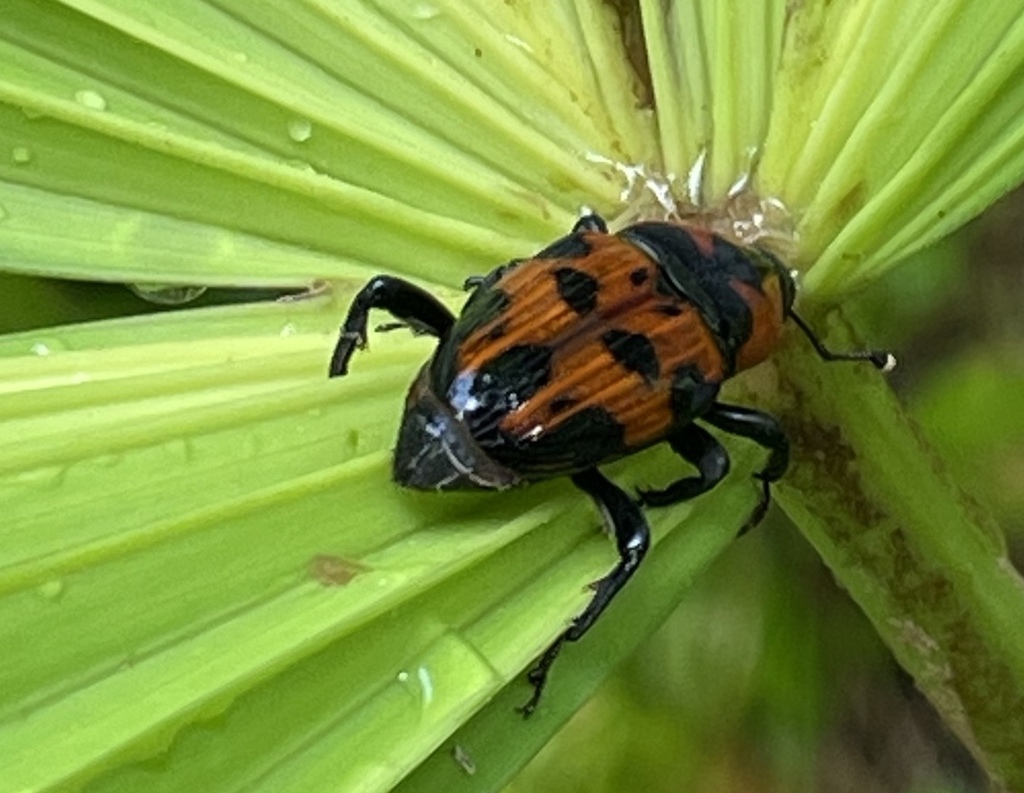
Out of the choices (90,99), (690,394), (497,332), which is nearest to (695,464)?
(690,394)

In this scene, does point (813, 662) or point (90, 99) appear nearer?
point (90, 99)

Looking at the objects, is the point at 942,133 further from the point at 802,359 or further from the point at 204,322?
the point at 204,322

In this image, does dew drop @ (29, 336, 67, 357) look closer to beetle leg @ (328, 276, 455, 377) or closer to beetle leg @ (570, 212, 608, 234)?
beetle leg @ (328, 276, 455, 377)

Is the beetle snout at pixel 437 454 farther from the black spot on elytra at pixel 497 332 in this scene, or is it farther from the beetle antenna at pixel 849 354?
the beetle antenna at pixel 849 354

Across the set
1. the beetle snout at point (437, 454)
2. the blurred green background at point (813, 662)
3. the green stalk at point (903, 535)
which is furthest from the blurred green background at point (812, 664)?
the beetle snout at point (437, 454)

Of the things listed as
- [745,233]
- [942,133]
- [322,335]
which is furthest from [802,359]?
[322,335]

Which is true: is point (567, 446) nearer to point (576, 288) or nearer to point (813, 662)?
point (576, 288)

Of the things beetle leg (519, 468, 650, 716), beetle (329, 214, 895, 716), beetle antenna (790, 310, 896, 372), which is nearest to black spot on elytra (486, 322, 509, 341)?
beetle (329, 214, 895, 716)
